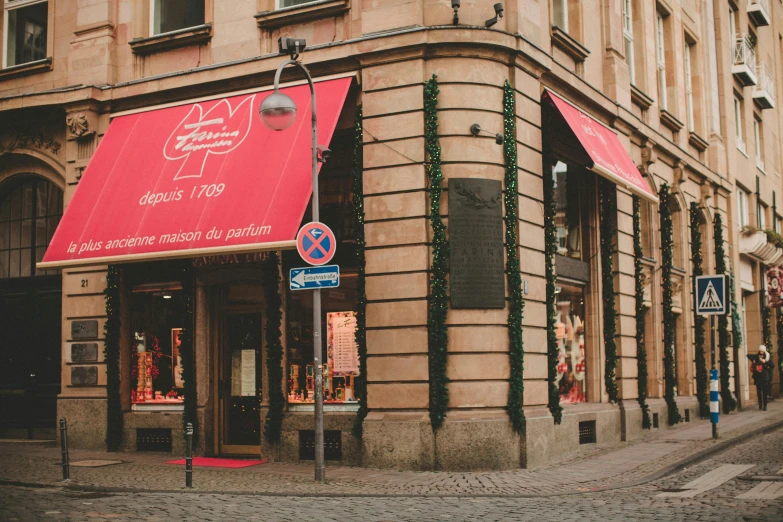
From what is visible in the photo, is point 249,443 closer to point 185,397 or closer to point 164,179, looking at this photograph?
point 185,397

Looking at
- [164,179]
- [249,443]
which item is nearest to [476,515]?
[249,443]

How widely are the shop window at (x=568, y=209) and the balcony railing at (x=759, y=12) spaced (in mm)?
17697

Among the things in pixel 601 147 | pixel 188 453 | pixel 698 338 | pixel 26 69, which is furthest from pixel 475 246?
pixel 698 338

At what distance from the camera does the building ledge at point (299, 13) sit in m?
15.8

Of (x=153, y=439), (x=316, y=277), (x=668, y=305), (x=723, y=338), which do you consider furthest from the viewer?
(x=723, y=338)

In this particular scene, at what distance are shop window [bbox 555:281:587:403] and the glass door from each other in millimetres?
5551

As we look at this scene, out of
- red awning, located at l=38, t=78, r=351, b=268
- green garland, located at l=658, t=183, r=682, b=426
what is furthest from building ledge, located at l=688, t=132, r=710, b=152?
red awning, located at l=38, t=78, r=351, b=268

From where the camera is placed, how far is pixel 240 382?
1683cm

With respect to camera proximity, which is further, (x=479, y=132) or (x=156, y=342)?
(x=156, y=342)

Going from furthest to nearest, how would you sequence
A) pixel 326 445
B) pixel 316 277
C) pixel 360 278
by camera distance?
pixel 326 445 → pixel 360 278 → pixel 316 277

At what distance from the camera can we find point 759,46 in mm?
34500

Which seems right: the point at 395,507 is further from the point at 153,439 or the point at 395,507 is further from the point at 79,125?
the point at 79,125

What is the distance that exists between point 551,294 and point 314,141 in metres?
5.24

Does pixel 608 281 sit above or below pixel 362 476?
above
